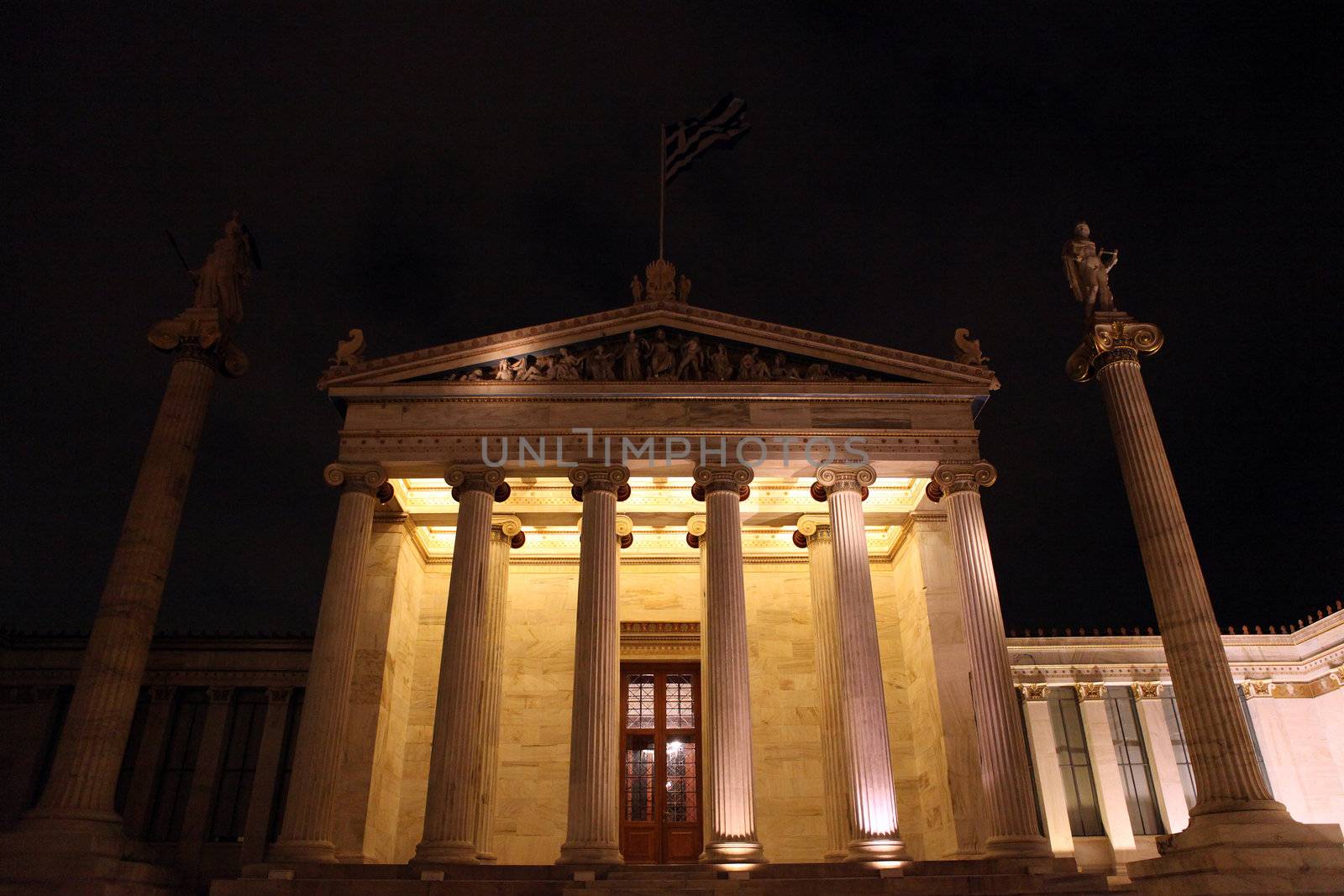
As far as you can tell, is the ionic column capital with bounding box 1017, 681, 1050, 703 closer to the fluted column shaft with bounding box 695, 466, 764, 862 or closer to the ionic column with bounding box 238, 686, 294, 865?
the fluted column shaft with bounding box 695, 466, 764, 862

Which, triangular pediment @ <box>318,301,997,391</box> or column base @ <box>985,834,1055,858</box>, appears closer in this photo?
column base @ <box>985,834,1055,858</box>

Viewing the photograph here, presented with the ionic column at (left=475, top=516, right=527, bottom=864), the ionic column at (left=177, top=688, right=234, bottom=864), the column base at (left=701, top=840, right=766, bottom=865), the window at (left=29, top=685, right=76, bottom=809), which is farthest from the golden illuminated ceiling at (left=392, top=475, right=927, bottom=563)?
the window at (left=29, top=685, right=76, bottom=809)

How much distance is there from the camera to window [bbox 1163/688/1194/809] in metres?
30.2

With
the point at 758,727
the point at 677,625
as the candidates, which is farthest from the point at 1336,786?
the point at 677,625

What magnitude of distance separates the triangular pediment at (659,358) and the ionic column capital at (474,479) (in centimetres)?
236

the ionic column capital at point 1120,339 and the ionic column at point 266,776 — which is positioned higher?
the ionic column capital at point 1120,339

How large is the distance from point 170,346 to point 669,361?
39.3ft

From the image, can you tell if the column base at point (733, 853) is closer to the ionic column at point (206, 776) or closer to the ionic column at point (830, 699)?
the ionic column at point (830, 699)

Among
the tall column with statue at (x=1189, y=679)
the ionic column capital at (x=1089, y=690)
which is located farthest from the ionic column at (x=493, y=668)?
the ionic column capital at (x=1089, y=690)

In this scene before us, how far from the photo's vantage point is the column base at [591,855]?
766 inches

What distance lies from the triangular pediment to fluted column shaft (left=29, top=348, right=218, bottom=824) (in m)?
3.36

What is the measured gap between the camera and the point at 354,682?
23391 millimetres

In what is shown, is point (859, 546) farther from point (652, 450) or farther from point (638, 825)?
point (638, 825)

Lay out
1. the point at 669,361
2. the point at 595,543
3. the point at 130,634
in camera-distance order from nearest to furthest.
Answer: the point at 130,634, the point at 595,543, the point at 669,361
